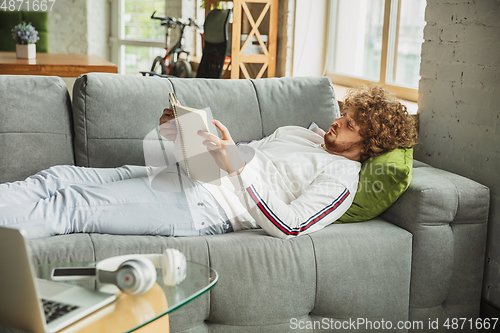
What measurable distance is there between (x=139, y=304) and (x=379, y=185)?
3.43ft

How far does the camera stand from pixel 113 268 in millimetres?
822

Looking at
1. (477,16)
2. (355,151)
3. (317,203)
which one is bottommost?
(317,203)

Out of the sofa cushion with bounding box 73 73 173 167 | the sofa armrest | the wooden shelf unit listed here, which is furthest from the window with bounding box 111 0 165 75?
the sofa armrest

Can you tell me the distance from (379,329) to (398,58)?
2025 mm

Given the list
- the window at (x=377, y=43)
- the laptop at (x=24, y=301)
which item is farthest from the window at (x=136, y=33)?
the laptop at (x=24, y=301)

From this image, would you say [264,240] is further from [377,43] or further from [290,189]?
[377,43]

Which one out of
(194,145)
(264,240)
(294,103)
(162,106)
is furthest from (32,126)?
(294,103)

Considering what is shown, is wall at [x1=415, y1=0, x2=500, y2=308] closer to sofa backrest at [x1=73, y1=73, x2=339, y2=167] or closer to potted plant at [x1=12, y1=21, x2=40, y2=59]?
sofa backrest at [x1=73, y1=73, x2=339, y2=167]

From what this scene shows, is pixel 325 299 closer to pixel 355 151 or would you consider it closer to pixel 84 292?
pixel 355 151

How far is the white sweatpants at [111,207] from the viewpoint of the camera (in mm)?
1357

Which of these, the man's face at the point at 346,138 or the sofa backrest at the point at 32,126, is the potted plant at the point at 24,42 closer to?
the sofa backrest at the point at 32,126

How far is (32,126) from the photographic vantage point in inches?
69.5

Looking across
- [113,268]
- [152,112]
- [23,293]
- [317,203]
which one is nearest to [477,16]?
[317,203]

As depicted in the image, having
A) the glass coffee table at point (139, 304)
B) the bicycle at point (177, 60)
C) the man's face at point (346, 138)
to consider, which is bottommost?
the glass coffee table at point (139, 304)
